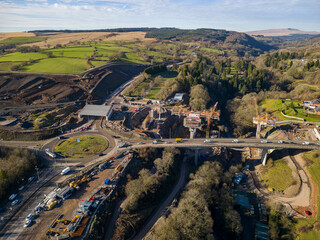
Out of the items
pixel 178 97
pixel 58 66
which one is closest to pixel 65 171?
pixel 178 97

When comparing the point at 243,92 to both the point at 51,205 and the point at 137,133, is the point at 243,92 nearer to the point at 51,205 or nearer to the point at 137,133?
the point at 137,133

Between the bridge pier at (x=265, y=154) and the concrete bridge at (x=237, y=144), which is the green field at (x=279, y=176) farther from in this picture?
the concrete bridge at (x=237, y=144)

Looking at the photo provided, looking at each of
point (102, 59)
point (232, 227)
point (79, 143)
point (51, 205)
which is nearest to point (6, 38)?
point (102, 59)

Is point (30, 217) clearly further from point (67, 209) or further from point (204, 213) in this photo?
point (204, 213)

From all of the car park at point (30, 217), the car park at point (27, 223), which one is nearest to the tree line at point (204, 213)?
the car park at point (27, 223)

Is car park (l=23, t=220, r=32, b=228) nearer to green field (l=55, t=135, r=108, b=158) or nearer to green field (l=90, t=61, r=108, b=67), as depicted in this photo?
green field (l=55, t=135, r=108, b=158)

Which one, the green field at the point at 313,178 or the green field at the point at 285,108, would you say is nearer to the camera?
the green field at the point at 313,178

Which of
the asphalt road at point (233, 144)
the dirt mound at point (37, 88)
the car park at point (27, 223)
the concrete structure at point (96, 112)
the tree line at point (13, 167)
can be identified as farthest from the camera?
the dirt mound at point (37, 88)

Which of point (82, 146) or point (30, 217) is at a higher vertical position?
point (82, 146)
